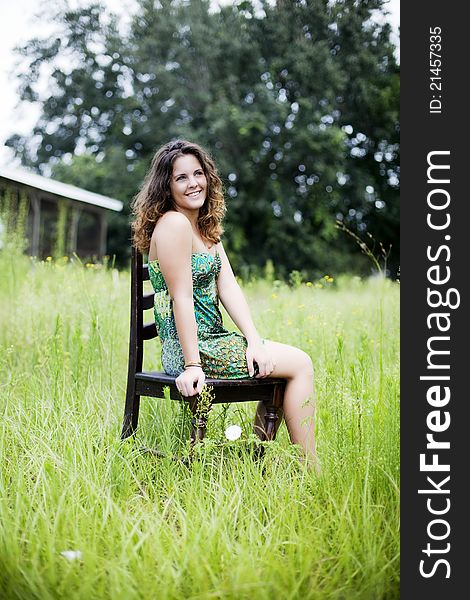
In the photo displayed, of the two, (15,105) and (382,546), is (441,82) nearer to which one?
(382,546)

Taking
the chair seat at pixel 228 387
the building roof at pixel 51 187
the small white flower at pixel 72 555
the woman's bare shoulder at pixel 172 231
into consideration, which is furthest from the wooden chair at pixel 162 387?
the building roof at pixel 51 187

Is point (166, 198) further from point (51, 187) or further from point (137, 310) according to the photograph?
point (51, 187)

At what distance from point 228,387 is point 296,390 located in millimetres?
239

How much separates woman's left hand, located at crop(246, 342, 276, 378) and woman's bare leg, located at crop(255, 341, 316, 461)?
2 cm

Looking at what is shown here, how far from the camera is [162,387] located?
8.75ft

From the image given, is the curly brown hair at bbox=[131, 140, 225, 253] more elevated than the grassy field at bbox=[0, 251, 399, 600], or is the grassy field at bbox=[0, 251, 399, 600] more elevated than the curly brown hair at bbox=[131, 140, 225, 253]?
the curly brown hair at bbox=[131, 140, 225, 253]

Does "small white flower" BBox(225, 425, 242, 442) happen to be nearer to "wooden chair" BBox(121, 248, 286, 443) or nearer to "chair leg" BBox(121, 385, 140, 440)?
"wooden chair" BBox(121, 248, 286, 443)

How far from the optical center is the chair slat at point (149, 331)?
292 centimetres

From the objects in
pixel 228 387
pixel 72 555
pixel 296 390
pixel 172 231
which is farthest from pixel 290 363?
pixel 72 555

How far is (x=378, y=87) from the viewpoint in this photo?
619 inches

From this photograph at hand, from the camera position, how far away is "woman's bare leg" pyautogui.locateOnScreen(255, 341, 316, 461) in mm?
2615

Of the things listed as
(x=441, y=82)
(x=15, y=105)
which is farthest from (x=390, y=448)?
(x=15, y=105)

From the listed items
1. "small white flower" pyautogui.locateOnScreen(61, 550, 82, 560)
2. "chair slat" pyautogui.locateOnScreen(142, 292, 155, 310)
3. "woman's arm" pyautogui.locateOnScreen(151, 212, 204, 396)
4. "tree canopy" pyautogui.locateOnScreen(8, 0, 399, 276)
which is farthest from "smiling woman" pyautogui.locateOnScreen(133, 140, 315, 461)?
"tree canopy" pyautogui.locateOnScreen(8, 0, 399, 276)

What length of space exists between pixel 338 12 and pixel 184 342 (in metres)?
9.42
